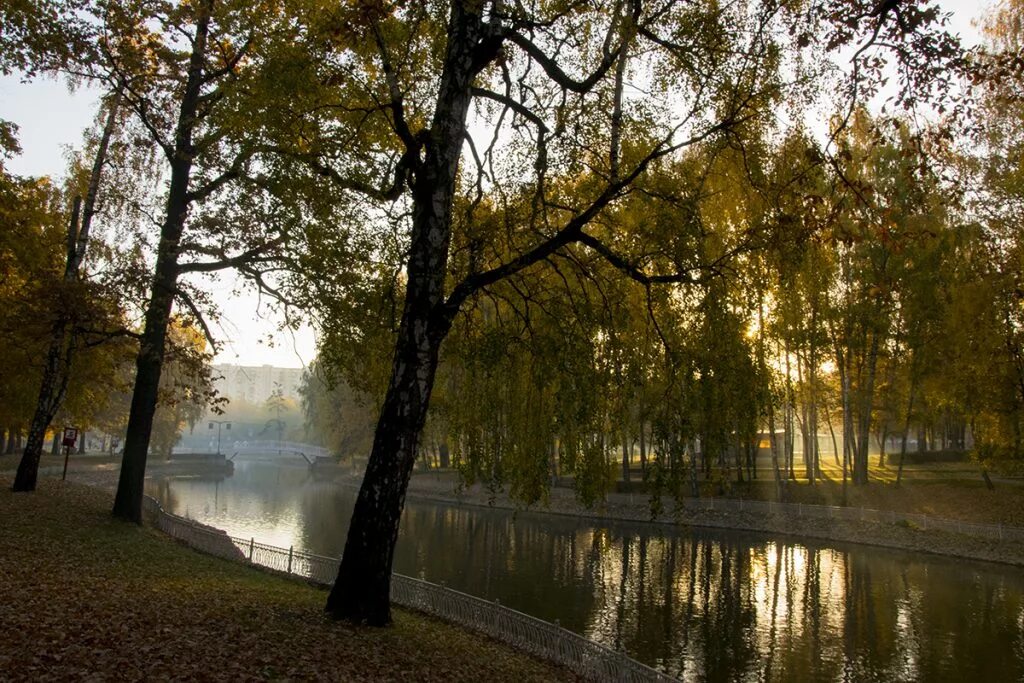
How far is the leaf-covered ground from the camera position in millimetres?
6863

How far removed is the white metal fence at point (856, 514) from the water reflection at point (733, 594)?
6.98 feet

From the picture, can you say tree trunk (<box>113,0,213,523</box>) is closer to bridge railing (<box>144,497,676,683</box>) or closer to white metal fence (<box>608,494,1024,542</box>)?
bridge railing (<box>144,497,676,683</box>)

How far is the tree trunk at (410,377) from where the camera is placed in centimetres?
926

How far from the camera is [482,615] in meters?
13.3

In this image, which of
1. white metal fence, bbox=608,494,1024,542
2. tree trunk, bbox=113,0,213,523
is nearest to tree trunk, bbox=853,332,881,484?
white metal fence, bbox=608,494,1024,542

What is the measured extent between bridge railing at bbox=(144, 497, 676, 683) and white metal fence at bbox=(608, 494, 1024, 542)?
2276 cm

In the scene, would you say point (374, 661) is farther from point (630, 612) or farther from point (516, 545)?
point (516, 545)

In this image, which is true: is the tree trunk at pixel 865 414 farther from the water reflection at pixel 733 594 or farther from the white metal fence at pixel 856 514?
the water reflection at pixel 733 594

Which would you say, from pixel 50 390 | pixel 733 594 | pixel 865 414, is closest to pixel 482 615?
pixel 733 594

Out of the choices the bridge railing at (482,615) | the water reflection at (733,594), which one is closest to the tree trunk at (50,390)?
the bridge railing at (482,615)

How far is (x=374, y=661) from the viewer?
26.5 feet

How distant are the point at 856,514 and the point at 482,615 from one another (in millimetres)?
24986

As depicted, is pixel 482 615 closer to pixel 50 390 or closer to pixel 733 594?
pixel 733 594

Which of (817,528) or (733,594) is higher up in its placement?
(817,528)
